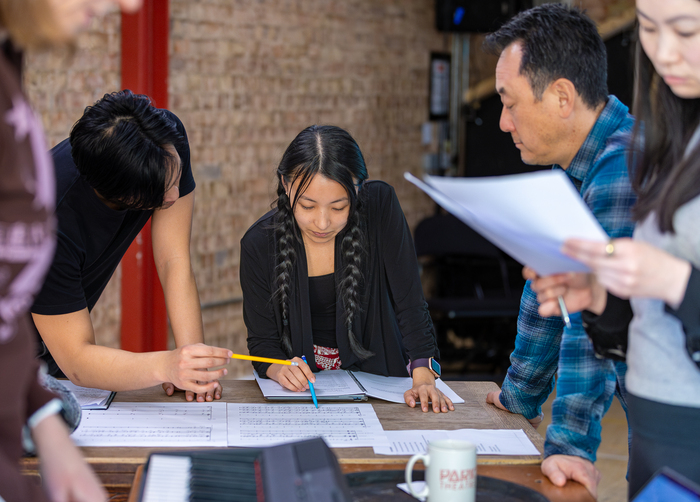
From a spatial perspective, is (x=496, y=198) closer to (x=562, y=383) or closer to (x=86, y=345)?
(x=562, y=383)

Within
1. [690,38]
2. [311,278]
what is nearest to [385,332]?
[311,278]

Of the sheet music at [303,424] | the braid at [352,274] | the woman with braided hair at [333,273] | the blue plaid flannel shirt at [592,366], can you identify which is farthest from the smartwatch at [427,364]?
the blue plaid flannel shirt at [592,366]

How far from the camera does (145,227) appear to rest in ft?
10.3

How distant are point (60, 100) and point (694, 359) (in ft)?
8.76

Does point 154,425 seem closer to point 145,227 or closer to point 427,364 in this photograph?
point 427,364

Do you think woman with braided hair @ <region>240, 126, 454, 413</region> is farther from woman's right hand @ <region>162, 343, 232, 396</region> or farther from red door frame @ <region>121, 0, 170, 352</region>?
red door frame @ <region>121, 0, 170, 352</region>

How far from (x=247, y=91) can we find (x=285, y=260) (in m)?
2.08

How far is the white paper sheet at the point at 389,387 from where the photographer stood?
5.45 feet

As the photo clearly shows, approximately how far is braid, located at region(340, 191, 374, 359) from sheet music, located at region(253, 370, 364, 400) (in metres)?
0.09

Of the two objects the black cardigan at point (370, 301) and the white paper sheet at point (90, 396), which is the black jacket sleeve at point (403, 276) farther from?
the white paper sheet at point (90, 396)

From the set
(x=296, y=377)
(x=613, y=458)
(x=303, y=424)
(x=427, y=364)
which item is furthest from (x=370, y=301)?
(x=613, y=458)

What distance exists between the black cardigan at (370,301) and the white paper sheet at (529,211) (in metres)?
0.93

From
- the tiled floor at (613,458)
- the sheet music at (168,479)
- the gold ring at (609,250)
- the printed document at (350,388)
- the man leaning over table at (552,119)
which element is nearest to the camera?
the gold ring at (609,250)

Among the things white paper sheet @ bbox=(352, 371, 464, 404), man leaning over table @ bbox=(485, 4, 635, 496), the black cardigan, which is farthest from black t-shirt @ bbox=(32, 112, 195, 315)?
man leaning over table @ bbox=(485, 4, 635, 496)
